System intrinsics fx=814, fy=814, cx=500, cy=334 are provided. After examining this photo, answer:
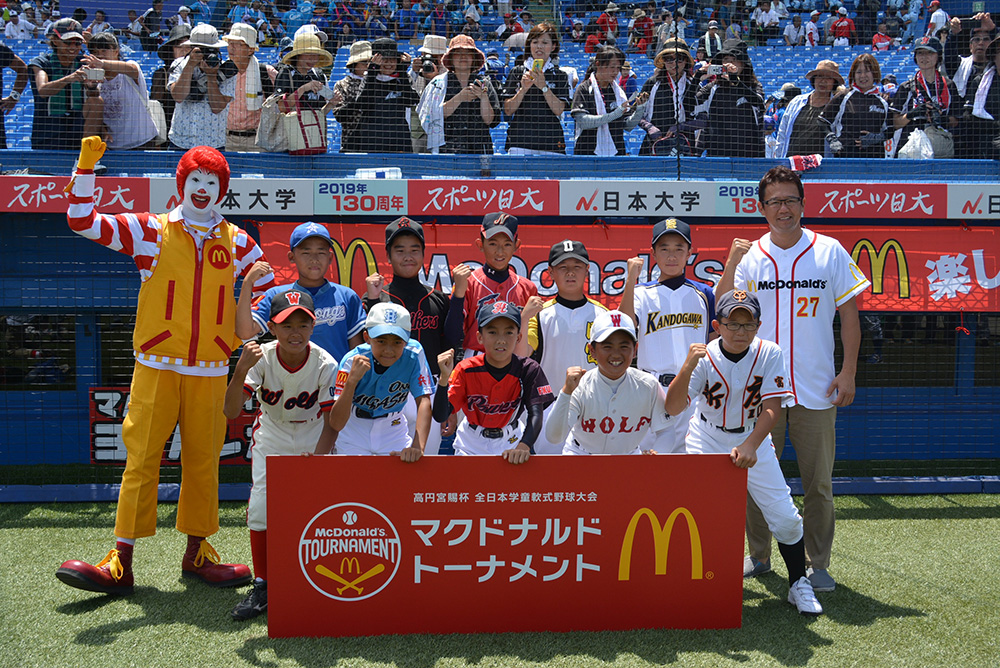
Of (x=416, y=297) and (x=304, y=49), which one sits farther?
(x=304, y=49)

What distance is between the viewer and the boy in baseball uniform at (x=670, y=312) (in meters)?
4.41

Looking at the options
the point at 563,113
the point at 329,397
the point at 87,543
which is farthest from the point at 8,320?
the point at 563,113

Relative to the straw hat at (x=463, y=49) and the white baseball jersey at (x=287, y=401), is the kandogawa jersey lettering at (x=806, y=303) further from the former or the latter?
the straw hat at (x=463, y=49)

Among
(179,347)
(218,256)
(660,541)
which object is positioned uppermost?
(218,256)

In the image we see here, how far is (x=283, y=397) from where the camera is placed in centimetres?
381

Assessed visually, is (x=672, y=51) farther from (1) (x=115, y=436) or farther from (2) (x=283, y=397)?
(1) (x=115, y=436)

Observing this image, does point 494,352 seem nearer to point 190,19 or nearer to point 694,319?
point 694,319

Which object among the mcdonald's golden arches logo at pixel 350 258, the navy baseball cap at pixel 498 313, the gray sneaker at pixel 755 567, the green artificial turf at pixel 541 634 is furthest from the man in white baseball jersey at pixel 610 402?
the mcdonald's golden arches logo at pixel 350 258

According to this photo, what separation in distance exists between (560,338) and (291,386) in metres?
1.42

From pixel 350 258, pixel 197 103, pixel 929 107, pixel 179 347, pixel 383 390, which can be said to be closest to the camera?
pixel 383 390

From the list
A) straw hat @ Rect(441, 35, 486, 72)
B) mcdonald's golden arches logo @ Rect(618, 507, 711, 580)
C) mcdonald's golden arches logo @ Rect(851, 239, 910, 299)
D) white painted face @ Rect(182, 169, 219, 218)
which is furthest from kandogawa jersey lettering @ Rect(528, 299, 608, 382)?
straw hat @ Rect(441, 35, 486, 72)

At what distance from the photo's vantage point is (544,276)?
6.16 metres

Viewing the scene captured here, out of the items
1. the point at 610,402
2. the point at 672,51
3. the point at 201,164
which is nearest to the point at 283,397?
the point at 201,164

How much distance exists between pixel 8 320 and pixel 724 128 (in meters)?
6.22
